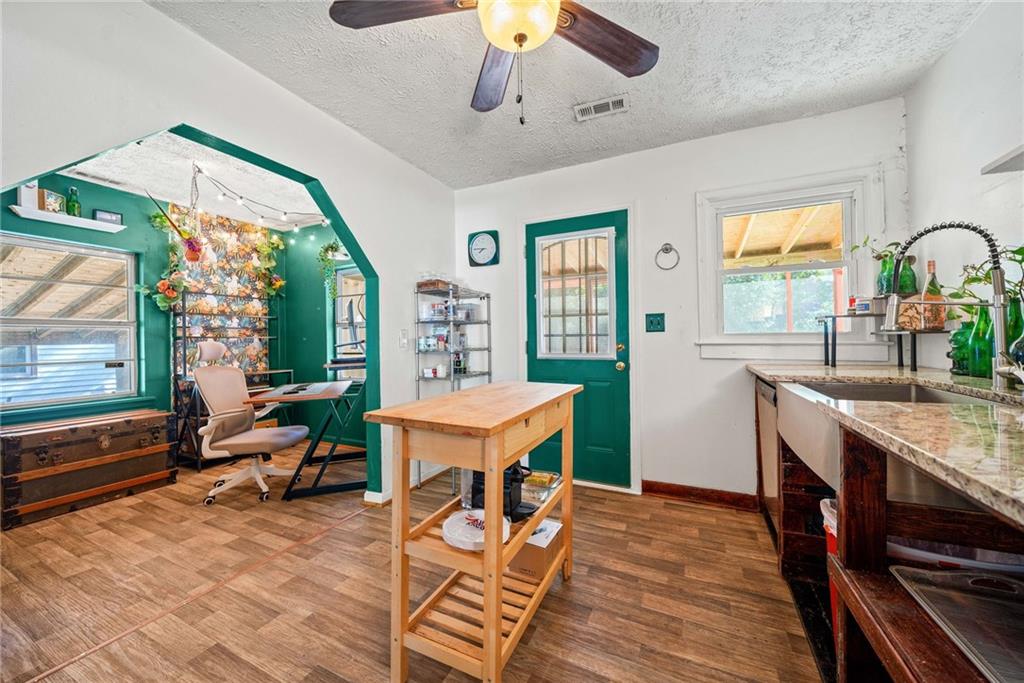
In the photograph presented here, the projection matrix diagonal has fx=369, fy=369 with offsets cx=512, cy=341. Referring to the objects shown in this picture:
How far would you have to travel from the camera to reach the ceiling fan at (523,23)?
3.75ft

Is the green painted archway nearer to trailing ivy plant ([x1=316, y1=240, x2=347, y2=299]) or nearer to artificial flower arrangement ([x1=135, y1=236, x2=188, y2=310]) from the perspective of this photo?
trailing ivy plant ([x1=316, y1=240, x2=347, y2=299])

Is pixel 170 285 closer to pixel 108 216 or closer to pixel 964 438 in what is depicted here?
pixel 108 216

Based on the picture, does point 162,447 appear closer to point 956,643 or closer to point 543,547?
point 543,547

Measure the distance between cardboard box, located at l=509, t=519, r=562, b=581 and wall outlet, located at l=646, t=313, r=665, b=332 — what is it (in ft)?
5.73

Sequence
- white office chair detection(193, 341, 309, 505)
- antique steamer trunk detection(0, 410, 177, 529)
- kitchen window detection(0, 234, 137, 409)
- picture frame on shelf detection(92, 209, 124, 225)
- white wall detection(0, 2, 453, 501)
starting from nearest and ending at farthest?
white wall detection(0, 2, 453, 501)
antique steamer trunk detection(0, 410, 177, 529)
white office chair detection(193, 341, 309, 505)
kitchen window detection(0, 234, 137, 409)
picture frame on shelf detection(92, 209, 124, 225)

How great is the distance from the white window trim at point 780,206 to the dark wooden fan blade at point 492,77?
1.87 metres

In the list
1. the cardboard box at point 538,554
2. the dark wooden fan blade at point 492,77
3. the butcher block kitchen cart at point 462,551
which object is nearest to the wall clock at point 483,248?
the dark wooden fan blade at point 492,77

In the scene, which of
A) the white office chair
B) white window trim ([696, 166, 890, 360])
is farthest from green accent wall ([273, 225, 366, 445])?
white window trim ([696, 166, 890, 360])

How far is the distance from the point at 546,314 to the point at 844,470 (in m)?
2.51

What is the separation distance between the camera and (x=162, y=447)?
3.21m

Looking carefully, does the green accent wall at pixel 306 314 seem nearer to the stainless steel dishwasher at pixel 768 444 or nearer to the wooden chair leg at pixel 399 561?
the wooden chair leg at pixel 399 561

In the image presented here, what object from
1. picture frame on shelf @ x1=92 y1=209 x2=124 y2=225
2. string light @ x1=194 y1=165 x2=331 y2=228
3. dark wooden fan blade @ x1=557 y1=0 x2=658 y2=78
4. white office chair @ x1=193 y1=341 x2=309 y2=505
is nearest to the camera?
dark wooden fan blade @ x1=557 y1=0 x2=658 y2=78

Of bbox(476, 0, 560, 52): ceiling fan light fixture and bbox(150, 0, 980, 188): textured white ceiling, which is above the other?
bbox(150, 0, 980, 188): textured white ceiling

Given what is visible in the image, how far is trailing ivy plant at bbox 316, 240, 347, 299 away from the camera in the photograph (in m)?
4.27
